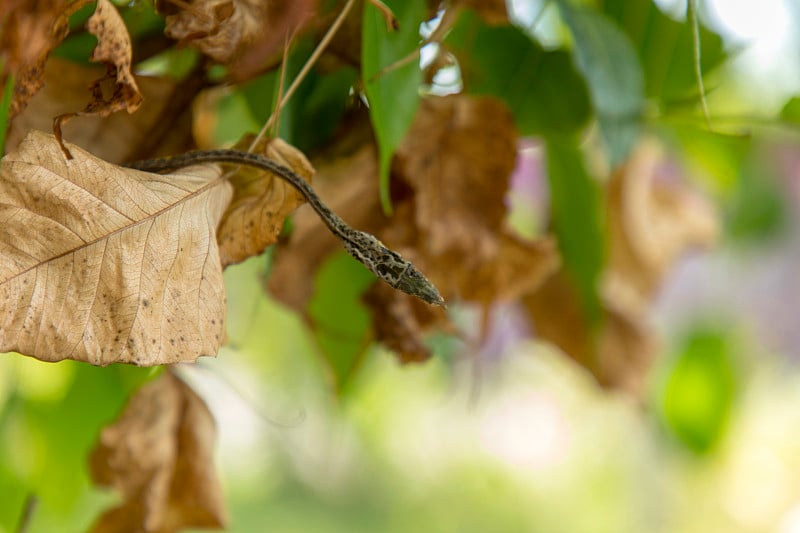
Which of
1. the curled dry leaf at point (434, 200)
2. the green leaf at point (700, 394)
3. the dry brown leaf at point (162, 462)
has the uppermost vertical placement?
the curled dry leaf at point (434, 200)

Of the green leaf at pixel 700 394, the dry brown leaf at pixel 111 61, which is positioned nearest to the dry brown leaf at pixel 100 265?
the dry brown leaf at pixel 111 61

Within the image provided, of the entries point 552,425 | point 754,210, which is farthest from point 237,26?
point 552,425

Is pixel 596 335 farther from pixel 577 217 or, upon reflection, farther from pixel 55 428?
pixel 55 428

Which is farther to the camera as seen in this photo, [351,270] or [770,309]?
[770,309]

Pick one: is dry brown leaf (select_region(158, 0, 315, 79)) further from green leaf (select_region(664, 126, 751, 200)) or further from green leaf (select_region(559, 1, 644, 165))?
green leaf (select_region(664, 126, 751, 200))

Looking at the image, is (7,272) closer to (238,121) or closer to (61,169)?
(61,169)

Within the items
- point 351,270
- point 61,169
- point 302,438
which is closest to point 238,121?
point 351,270

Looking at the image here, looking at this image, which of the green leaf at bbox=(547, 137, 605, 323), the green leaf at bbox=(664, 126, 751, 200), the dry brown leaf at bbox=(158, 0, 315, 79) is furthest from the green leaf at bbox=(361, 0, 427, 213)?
the green leaf at bbox=(664, 126, 751, 200)

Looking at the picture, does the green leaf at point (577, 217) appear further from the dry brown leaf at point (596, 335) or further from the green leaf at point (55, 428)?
the green leaf at point (55, 428)
